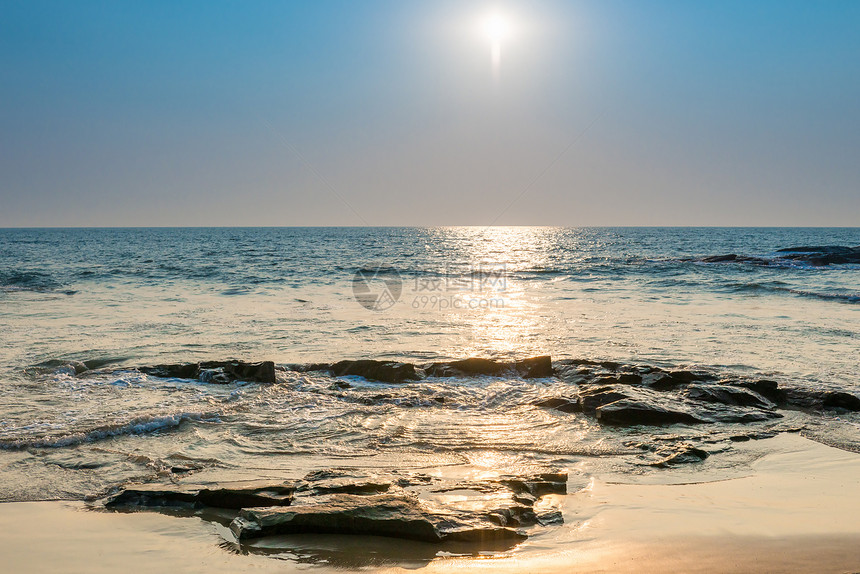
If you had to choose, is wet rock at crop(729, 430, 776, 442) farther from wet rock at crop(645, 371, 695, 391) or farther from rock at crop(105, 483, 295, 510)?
rock at crop(105, 483, 295, 510)

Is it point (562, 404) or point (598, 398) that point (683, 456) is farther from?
point (562, 404)

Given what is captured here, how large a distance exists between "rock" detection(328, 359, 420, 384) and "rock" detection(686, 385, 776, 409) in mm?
4321

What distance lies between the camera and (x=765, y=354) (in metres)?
12.0

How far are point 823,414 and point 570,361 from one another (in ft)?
13.2

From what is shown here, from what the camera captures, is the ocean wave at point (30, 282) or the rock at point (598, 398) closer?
the rock at point (598, 398)

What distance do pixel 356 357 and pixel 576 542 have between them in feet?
27.2

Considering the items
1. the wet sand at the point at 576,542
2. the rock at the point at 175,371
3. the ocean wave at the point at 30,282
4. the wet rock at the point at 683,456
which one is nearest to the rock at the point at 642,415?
the wet rock at the point at 683,456

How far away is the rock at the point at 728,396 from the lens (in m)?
A: 8.34

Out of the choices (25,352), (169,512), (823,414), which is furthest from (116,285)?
(823,414)

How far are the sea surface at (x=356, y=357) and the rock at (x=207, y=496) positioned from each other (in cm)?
51

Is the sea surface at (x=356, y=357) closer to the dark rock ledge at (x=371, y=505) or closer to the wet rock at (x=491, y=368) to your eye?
the wet rock at (x=491, y=368)

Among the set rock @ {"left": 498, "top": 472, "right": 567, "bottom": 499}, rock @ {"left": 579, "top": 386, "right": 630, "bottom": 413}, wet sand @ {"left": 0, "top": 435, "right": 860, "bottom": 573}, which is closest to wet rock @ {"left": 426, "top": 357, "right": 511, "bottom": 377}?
rock @ {"left": 579, "top": 386, "right": 630, "bottom": 413}

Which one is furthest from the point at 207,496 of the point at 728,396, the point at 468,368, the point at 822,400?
the point at 822,400

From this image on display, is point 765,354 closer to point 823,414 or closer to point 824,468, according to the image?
point 823,414
